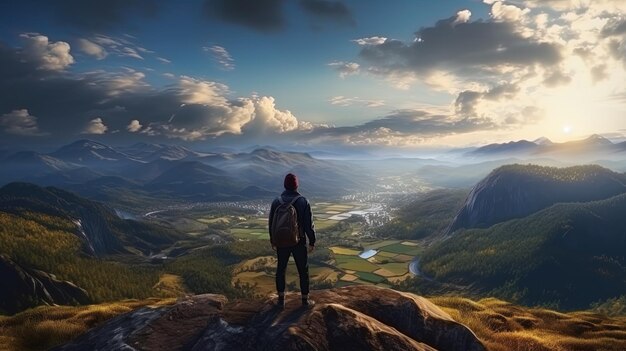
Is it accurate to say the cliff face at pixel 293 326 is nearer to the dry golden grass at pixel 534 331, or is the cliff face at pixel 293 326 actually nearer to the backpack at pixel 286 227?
the backpack at pixel 286 227

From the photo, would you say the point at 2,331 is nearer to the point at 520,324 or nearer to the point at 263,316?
the point at 263,316

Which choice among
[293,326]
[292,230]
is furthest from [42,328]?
[293,326]

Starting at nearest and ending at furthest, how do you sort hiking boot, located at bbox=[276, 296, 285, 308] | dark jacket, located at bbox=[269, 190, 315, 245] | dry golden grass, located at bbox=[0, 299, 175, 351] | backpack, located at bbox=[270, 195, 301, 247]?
1. backpack, located at bbox=[270, 195, 301, 247]
2. hiking boot, located at bbox=[276, 296, 285, 308]
3. dark jacket, located at bbox=[269, 190, 315, 245]
4. dry golden grass, located at bbox=[0, 299, 175, 351]

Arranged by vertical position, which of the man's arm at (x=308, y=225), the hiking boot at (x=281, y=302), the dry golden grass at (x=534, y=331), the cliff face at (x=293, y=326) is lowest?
the dry golden grass at (x=534, y=331)

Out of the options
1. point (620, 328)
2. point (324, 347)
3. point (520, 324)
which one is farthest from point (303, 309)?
point (620, 328)

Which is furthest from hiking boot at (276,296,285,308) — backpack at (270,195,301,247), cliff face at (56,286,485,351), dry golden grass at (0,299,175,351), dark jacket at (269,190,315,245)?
dry golden grass at (0,299,175,351)

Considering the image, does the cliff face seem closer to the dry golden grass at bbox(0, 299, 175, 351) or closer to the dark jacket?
the dark jacket

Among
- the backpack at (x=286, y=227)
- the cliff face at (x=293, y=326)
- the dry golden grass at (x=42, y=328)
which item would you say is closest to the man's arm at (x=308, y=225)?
the backpack at (x=286, y=227)
